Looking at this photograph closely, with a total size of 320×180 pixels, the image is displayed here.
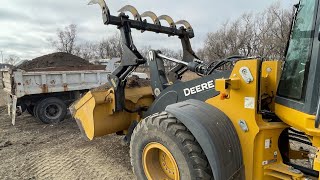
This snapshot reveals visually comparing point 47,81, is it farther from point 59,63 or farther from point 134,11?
point 134,11

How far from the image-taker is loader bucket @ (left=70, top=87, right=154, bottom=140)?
417 centimetres

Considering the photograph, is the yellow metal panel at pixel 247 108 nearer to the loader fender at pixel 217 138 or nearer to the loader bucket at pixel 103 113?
the loader fender at pixel 217 138

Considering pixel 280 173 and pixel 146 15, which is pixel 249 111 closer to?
pixel 280 173

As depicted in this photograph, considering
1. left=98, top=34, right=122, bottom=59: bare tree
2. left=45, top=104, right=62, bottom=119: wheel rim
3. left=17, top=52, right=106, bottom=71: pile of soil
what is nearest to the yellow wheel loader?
left=45, top=104, right=62, bottom=119: wheel rim

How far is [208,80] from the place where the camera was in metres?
3.11

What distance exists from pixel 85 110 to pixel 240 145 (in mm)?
2574

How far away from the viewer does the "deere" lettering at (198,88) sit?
3082 millimetres

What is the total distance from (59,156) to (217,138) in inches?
144

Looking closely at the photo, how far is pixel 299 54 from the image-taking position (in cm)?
234

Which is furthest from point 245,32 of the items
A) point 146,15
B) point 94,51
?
A: point 94,51

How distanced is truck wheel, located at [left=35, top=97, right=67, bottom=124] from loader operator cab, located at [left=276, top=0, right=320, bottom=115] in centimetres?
704

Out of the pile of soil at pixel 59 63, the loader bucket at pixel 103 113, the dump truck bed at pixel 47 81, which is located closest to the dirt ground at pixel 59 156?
the loader bucket at pixel 103 113

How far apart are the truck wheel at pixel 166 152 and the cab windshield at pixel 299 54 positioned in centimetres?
97

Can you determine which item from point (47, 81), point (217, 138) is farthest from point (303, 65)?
point (47, 81)
